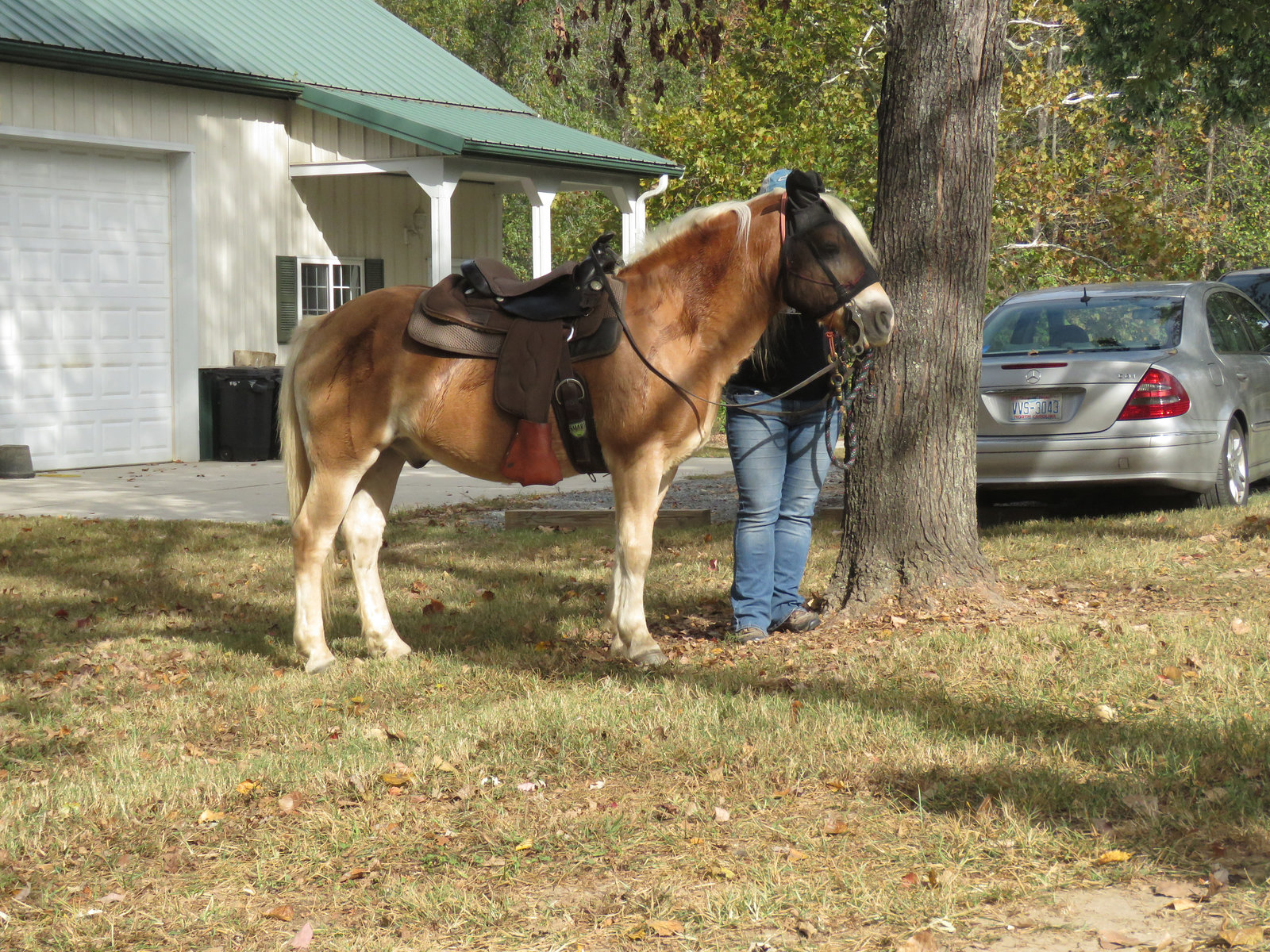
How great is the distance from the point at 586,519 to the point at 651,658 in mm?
4387

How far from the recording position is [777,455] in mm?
6227

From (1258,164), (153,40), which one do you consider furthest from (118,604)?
(1258,164)

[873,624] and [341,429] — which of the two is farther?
[873,624]

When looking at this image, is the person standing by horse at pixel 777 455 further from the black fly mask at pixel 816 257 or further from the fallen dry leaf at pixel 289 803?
the fallen dry leaf at pixel 289 803

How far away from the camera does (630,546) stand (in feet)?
19.1

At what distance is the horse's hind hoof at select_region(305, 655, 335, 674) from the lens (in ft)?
19.7

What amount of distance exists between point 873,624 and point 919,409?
1.04 m

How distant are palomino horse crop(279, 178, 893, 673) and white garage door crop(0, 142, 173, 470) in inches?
375

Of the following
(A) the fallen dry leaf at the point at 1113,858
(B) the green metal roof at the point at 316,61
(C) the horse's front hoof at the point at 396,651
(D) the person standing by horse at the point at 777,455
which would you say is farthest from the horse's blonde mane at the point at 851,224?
(B) the green metal roof at the point at 316,61

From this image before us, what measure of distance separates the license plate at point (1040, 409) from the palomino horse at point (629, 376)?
173 inches

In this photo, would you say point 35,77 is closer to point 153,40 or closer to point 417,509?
point 153,40

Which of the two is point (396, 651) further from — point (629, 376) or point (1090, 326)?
point (1090, 326)

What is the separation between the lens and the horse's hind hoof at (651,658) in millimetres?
5859

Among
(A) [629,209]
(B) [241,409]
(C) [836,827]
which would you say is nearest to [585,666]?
(C) [836,827]
